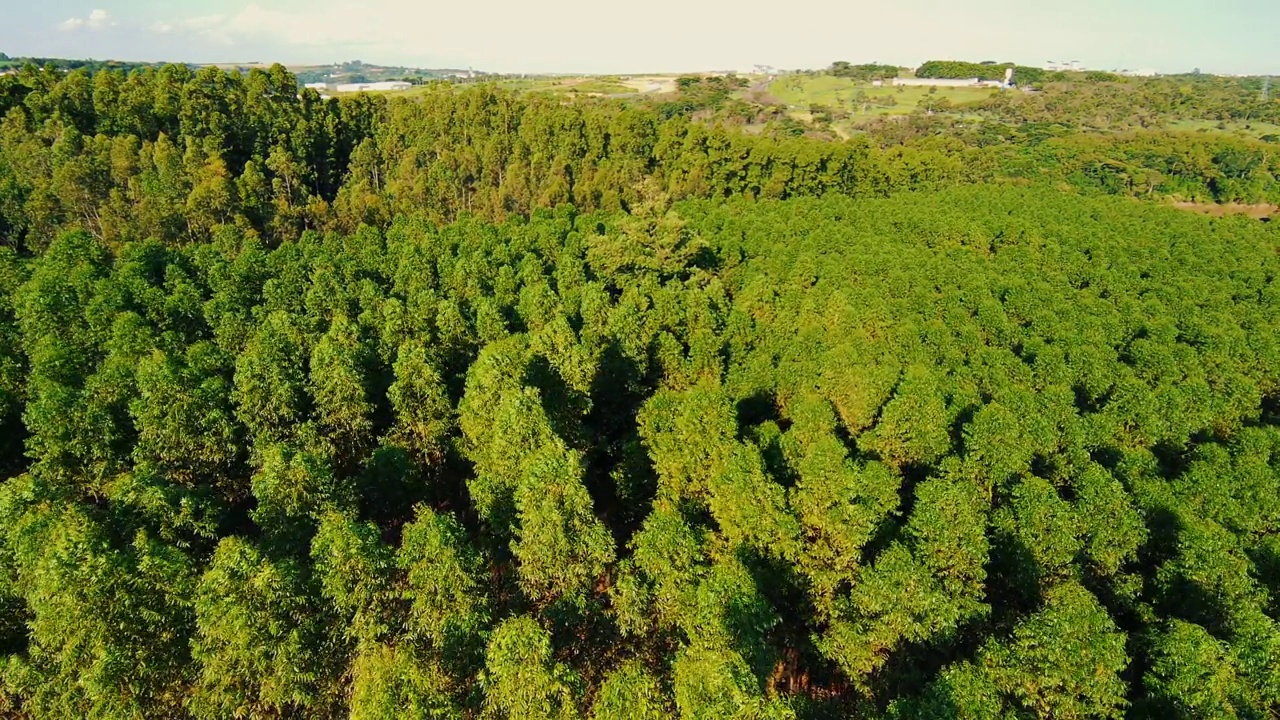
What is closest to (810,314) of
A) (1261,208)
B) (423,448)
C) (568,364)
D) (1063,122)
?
(568,364)

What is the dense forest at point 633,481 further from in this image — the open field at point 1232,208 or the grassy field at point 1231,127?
the grassy field at point 1231,127

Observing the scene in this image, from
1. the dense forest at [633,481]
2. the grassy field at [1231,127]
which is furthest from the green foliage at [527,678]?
the grassy field at [1231,127]

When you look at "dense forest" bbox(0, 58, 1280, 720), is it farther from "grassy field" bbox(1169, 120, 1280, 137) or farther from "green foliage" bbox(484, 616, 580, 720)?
"grassy field" bbox(1169, 120, 1280, 137)

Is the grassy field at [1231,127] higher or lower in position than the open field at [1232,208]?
higher

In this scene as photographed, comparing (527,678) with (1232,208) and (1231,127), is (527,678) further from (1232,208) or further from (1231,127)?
(1231,127)

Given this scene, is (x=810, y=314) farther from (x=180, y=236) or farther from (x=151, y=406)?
(x=180, y=236)

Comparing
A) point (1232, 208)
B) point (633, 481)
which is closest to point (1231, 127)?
point (1232, 208)

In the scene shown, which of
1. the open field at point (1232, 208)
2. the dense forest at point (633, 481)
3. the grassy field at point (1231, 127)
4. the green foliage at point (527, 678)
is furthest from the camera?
the grassy field at point (1231, 127)

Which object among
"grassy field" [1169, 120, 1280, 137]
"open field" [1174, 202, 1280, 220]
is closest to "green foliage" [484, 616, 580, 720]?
"open field" [1174, 202, 1280, 220]
